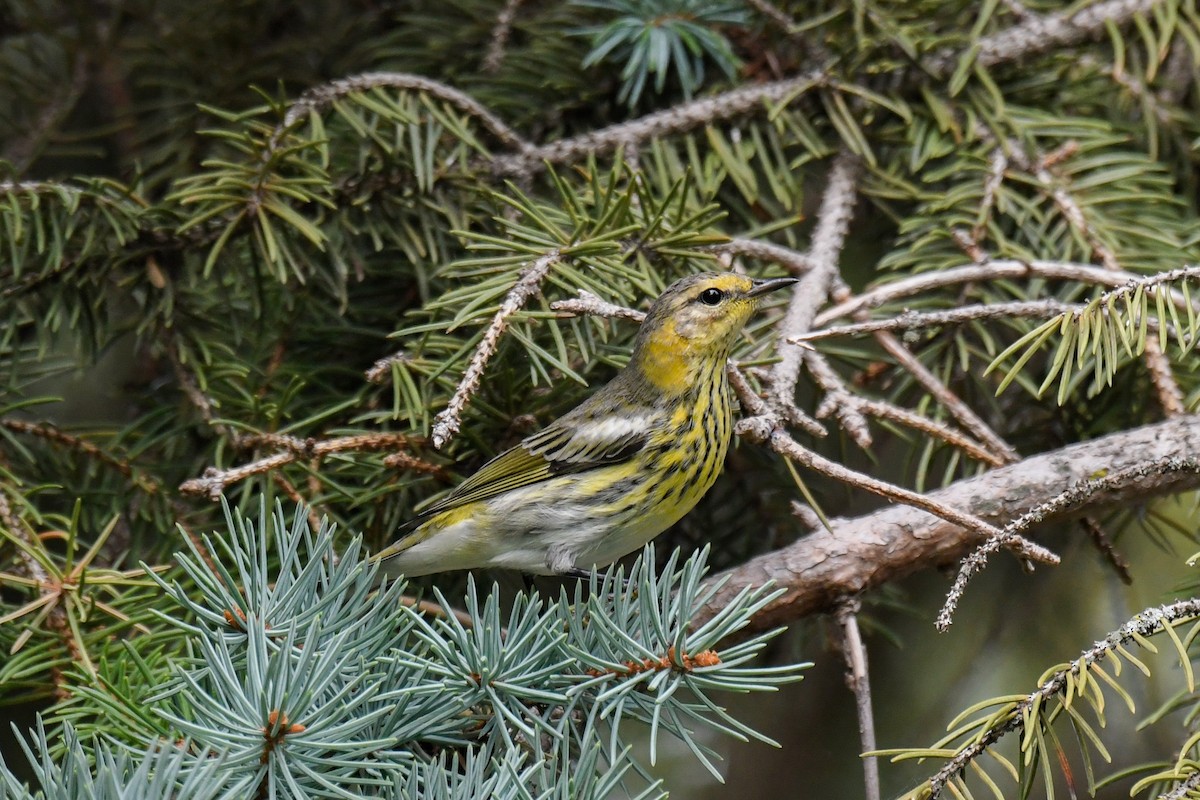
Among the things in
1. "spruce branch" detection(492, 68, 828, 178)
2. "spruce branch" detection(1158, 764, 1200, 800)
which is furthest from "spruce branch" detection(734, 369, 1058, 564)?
"spruce branch" detection(492, 68, 828, 178)

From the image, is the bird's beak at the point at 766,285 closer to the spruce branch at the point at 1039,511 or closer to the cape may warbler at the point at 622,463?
the cape may warbler at the point at 622,463

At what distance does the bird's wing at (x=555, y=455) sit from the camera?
2.21 m

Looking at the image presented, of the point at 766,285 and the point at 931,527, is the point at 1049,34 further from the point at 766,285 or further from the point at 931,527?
the point at 931,527

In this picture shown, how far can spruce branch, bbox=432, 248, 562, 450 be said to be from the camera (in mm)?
1811

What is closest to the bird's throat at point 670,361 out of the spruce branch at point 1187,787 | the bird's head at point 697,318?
the bird's head at point 697,318

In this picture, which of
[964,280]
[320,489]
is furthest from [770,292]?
[320,489]

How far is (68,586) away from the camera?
1823 millimetres

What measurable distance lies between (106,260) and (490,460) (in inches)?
36.9

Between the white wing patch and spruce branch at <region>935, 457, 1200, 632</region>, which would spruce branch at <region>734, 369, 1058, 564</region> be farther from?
the white wing patch

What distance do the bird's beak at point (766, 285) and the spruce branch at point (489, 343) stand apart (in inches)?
18.6

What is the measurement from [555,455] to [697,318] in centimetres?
46

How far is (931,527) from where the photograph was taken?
206 cm

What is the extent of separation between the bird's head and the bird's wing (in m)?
0.15

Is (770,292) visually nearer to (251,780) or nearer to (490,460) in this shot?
(490,460)
